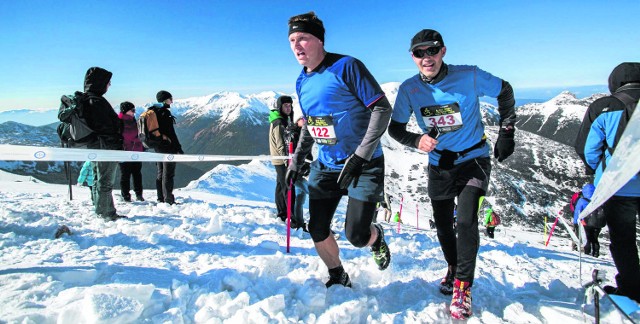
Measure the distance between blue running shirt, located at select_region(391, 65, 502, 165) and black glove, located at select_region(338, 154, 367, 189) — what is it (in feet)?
2.90

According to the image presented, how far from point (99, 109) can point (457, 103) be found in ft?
16.9

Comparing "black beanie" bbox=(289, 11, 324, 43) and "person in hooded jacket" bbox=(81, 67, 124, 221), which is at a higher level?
"black beanie" bbox=(289, 11, 324, 43)

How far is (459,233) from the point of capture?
9.84 ft

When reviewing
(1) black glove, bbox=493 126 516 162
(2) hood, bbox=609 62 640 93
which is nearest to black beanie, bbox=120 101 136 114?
(1) black glove, bbox=493 126 516 162

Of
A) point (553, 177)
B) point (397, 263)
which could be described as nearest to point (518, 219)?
point (553, 177)

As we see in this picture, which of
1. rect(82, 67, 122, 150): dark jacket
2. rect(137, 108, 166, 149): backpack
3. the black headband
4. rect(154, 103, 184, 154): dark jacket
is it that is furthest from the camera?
rect(154, 103, 184, 154): dark jacket

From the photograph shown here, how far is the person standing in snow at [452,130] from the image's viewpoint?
10.0 ft

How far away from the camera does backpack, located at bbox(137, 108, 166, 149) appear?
23.1 ft

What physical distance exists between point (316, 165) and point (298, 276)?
1.10m

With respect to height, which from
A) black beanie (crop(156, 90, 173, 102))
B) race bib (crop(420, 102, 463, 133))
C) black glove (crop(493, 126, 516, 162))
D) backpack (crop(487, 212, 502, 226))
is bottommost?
backpack (crop(487, 212, 502, 226))

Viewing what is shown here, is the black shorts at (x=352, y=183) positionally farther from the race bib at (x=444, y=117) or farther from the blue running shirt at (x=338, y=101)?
the race bib at (x=444, y=117)

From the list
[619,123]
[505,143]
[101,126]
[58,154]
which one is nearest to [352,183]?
[505,143]

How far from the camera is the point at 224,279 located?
3045 mm

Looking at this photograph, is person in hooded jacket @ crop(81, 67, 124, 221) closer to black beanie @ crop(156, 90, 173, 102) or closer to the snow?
the snow
